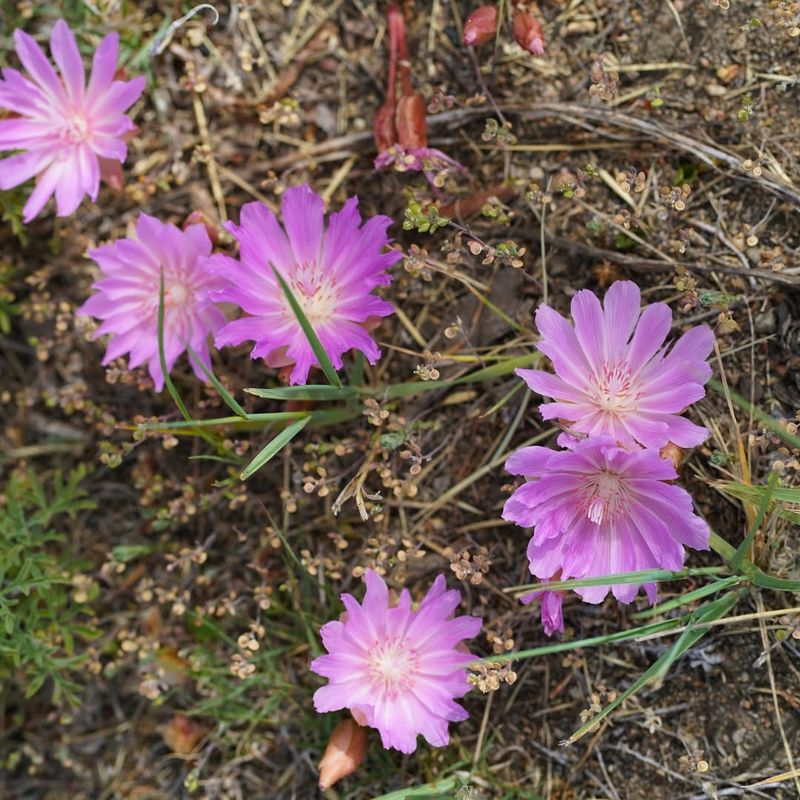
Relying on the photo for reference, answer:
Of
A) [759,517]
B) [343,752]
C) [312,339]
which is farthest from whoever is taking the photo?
[343,752]

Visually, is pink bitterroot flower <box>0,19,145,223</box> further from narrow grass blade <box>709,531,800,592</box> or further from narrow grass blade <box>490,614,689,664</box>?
narrow grass blade <box>709,531,800,592</box>

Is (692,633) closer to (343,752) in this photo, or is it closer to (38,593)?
(343,752)

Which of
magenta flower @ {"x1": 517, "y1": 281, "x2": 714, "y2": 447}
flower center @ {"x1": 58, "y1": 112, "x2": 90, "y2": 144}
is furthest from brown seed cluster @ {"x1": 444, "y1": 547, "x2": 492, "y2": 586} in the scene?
flower center @ {"x1": 58, "y1": 112, "x2": 90, "y2": 144}

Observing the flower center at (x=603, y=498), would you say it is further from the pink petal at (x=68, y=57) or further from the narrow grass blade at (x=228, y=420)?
the pink petal at (x=68, y=57)

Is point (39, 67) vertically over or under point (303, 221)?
over

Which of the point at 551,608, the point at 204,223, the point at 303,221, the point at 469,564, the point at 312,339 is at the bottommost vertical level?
the point at 551,608

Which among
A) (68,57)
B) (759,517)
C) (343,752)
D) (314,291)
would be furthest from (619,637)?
(68,57)

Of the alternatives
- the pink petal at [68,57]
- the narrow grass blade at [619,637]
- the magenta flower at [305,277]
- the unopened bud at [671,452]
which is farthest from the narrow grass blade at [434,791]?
the pink petal at [68,57]

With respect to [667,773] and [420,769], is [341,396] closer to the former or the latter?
[420,769]
